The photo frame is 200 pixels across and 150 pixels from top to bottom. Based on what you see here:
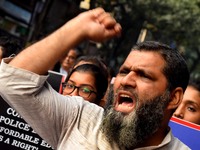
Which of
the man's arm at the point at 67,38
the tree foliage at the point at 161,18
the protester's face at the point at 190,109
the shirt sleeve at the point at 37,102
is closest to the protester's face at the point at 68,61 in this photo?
the protester's face at the point at 190,109

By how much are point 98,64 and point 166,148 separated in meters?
1.96

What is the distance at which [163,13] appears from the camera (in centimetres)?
2159

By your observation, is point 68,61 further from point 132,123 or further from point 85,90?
point 132,123

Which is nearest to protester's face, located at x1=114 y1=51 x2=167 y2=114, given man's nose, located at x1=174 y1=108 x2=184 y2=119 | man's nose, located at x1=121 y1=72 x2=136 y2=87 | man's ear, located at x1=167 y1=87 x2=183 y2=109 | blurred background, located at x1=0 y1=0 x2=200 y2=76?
man's nose, located at x1=121 y1=72 x2=136 y2=87

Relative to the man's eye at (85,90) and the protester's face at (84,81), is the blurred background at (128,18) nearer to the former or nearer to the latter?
the protester's face at (84,81)

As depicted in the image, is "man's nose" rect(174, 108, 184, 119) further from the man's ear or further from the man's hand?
the man's hand

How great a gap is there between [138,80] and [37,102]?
554 millimetres

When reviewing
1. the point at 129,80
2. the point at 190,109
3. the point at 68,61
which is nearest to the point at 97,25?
the point at 129,80

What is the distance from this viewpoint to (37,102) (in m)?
2.13

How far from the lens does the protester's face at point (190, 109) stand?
4.18 m

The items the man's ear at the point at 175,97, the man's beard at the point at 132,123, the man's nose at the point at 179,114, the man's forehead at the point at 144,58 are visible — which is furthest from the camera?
the man's nose at the point at 179,114

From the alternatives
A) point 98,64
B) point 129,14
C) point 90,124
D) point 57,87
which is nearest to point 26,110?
point 90,124

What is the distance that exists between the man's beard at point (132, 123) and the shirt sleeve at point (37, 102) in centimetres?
19

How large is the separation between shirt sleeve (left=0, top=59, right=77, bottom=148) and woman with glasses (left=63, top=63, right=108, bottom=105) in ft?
4.48
